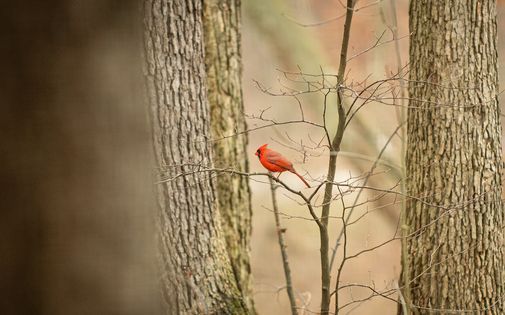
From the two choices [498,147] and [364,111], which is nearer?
[498,147]

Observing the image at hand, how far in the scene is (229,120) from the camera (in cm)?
581

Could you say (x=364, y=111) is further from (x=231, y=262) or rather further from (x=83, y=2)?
(x=83, y=2)

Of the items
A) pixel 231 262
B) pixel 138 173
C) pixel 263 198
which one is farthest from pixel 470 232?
pixel 263 198

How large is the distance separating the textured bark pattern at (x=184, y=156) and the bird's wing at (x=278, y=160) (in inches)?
22.5

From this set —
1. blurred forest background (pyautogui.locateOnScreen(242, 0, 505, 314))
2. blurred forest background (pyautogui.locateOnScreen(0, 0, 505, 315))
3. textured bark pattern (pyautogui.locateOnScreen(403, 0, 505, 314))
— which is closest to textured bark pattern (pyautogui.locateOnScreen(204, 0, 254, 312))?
blurred forest background (pyautogui.locateOnScreen(242, 0, 505, 314))

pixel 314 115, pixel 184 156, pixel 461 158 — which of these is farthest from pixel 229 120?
pixel 314 115

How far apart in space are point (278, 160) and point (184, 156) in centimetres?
83

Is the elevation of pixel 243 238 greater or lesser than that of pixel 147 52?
lesser

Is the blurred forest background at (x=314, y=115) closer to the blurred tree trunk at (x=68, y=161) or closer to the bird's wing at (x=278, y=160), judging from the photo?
the bird's wing at (x=278, y=160)

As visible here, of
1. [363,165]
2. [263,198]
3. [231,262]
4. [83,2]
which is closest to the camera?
[83,2]

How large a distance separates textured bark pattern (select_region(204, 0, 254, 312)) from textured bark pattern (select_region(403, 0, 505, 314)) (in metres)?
1.66

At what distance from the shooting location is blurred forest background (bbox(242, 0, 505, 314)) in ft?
23.7

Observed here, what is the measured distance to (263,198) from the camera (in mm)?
10531

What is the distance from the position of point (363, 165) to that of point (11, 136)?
7.21 metres
